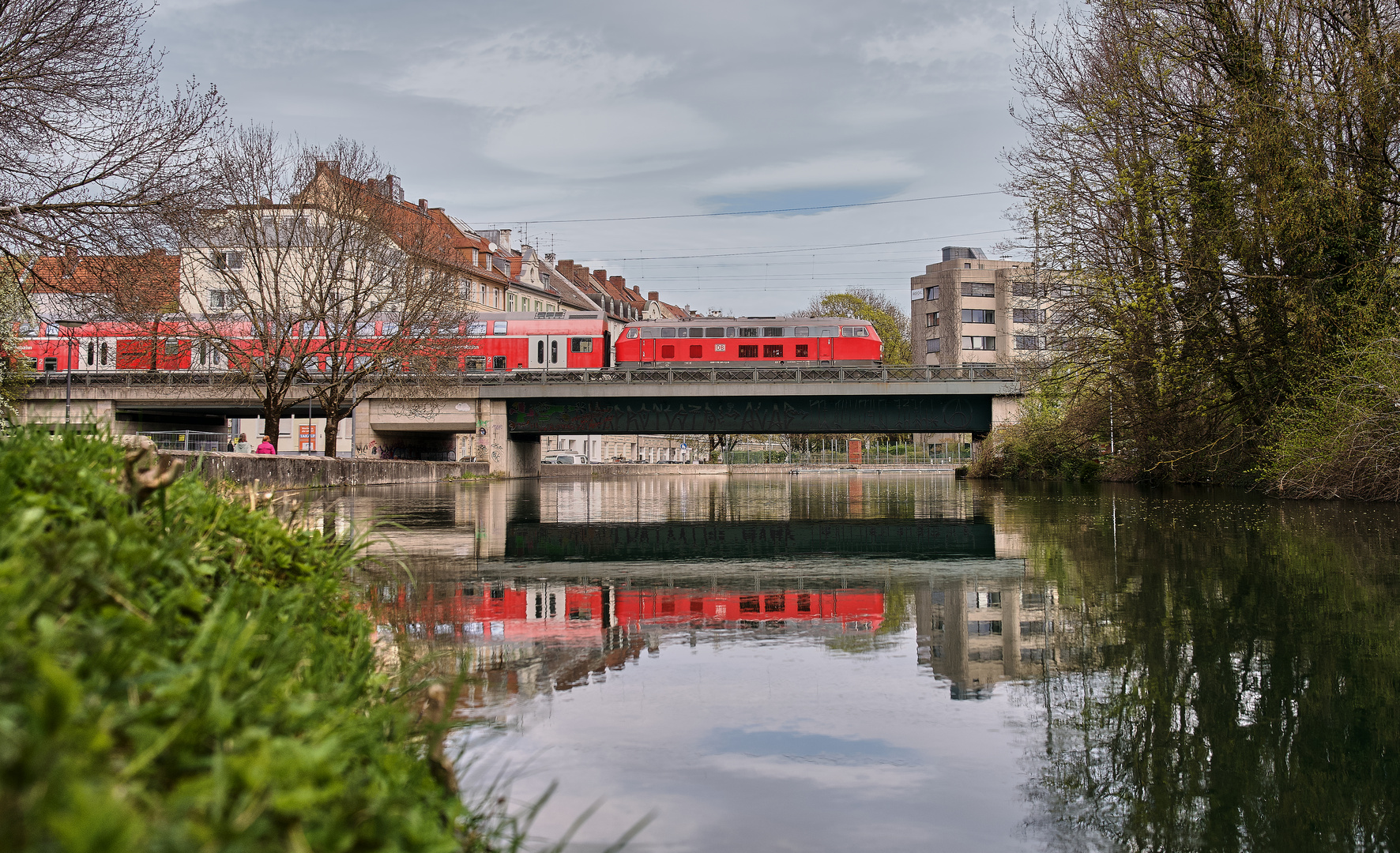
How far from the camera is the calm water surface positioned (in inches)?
153

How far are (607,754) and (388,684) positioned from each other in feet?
3.13

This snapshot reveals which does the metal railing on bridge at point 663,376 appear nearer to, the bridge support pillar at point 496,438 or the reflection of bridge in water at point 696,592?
the bridge support pillar at point 496,438

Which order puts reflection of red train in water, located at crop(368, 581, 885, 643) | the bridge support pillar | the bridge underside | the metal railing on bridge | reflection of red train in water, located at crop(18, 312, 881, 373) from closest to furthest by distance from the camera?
reflection of red train in water, located at crop(368, 581, 885, 643) < reflection of red train in water, located at crop(18, 312, 881, 373) < the metal railing on bridge < the bridge underside < the bridge support pillar

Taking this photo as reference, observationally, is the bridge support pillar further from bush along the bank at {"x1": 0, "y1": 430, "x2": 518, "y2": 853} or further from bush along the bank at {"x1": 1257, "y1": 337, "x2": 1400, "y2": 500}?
bush along the bank at {"x1": 0, "y1": 430, "x2": 518, "y2": 853}

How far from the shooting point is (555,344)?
52.9m

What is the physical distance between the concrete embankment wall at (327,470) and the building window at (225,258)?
5.81m

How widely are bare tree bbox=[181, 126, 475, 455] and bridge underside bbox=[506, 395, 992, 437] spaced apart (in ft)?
32.1

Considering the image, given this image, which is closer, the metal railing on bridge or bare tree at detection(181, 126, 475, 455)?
bare tree at detection(181, 126, 475, 455)

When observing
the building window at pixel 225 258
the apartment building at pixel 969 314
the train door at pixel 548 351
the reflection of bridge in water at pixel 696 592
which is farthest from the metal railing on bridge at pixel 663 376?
the apartment building at pixel 969 314

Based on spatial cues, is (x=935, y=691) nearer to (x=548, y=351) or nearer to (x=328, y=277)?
(x=328, y=277)

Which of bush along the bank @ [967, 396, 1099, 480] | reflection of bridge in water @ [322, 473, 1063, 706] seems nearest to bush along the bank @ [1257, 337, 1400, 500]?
reflection of bridge in water @ [322, 473, 1063, 706]

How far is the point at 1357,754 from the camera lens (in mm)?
4465

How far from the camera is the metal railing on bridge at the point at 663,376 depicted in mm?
43844

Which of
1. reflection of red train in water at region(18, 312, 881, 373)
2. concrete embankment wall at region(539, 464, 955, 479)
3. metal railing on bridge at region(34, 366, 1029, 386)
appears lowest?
concrete embankment wall at region(539, 464, 955, 479)
